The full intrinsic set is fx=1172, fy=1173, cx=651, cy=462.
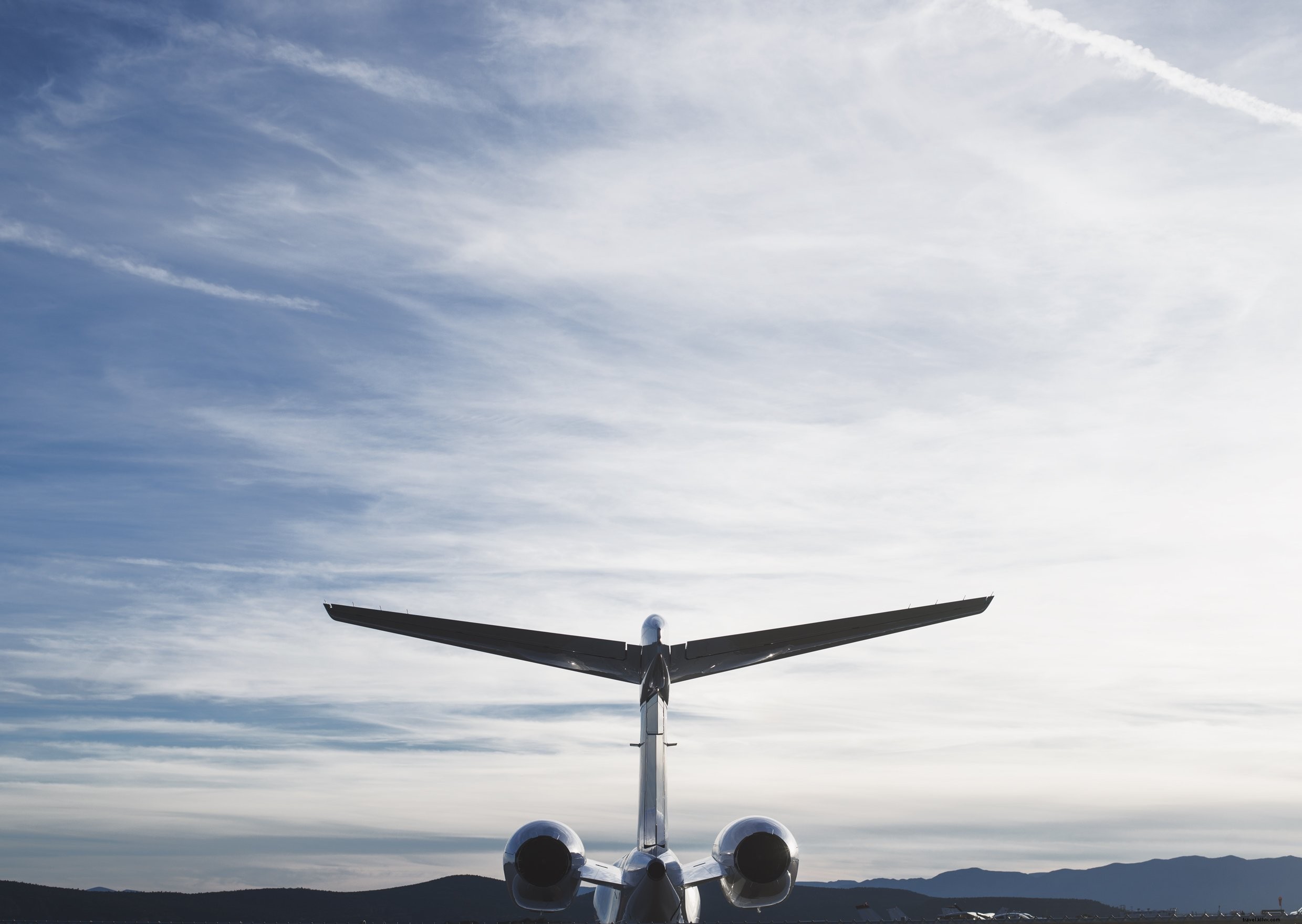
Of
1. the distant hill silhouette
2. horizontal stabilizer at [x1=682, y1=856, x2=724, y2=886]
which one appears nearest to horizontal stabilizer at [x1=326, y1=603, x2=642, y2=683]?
horizontal stabilizer at [x1=682, y1=856, x2=724, y2=886]

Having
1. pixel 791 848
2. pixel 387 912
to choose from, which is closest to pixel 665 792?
pixel 791 848

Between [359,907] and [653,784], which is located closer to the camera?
[653,784]

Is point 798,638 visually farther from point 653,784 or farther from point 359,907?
point 359,907

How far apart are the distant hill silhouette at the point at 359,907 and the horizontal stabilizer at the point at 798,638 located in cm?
8220

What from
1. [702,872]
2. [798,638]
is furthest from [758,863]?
[798,638]

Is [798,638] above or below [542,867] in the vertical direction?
above

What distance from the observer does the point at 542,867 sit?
1977 cm

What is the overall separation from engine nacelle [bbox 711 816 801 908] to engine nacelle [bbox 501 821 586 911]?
8.60ft

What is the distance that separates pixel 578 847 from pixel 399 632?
5.54m

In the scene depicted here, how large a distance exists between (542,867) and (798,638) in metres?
7.12

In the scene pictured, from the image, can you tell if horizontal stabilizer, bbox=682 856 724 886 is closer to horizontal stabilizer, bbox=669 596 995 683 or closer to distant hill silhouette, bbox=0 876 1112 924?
horizontal stabilizer, bbox=669 596 995 683

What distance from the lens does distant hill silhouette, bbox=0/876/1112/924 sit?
12862 cm

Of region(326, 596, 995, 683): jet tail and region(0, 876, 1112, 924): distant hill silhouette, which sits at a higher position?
region(326, 596, 995, 683): jet tail

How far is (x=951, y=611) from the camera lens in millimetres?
23578
